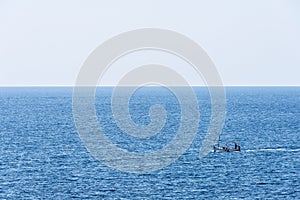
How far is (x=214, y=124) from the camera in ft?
563

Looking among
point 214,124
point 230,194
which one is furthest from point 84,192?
point 214,124

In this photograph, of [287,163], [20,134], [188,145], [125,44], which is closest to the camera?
[125,44]

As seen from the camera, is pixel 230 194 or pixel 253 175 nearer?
pixel 230 194

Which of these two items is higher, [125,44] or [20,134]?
[125,44]

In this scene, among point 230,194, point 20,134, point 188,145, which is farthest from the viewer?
point 20,134

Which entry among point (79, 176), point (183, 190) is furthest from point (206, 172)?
point (79, 176)

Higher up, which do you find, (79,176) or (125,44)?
(125,44)

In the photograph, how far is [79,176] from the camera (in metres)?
89.3

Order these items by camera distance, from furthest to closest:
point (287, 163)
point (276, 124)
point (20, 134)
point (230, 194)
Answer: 1. point (276, 124)
2. point (20, 134)
3. point (287, 163)
4. point (230, 194)

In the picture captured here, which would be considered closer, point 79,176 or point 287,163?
point 79,176

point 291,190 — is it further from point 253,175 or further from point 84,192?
point 84,192

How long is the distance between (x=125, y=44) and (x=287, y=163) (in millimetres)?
31929

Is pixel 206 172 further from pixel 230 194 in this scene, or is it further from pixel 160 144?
pixel 160 144

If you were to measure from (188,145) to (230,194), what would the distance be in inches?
1668
